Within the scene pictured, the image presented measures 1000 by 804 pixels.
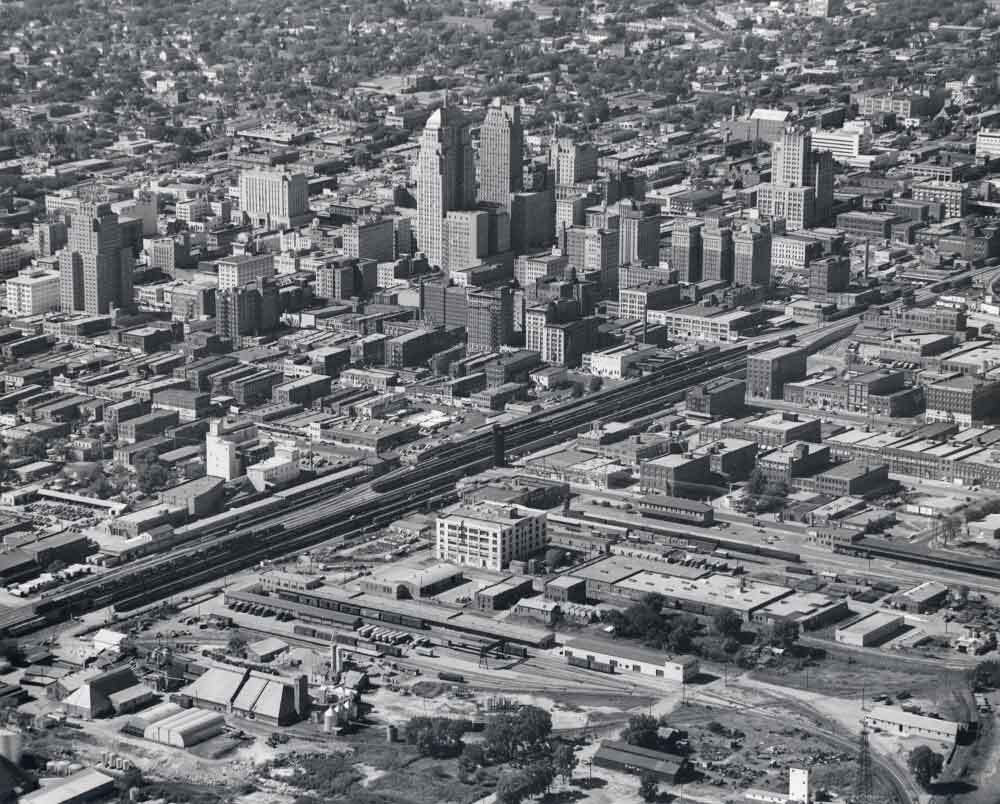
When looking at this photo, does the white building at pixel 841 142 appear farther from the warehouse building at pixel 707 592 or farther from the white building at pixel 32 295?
the warehouse building at pixel 707 592

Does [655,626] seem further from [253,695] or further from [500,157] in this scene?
[500,157]

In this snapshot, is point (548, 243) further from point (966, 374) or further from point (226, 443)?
point (226, 443)

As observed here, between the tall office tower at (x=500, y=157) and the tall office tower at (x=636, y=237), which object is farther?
the tall office tower at (x=500, y=157)

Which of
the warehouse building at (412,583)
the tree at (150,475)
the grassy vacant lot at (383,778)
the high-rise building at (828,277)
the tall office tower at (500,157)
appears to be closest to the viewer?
the grassy vacant lot at (383,778)

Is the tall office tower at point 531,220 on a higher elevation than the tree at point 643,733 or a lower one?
higher

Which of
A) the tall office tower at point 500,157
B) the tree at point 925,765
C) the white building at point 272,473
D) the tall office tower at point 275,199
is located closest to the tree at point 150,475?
the white building at point 272,473

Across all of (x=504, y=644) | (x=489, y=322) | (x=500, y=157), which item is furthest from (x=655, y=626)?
(x=500, y=157)

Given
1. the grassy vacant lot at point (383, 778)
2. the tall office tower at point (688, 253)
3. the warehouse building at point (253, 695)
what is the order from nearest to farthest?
the grassy vacant lot at point (383, 778) < the warehouse building at point (253, 695) < the tall office tower at point (688, 253)
